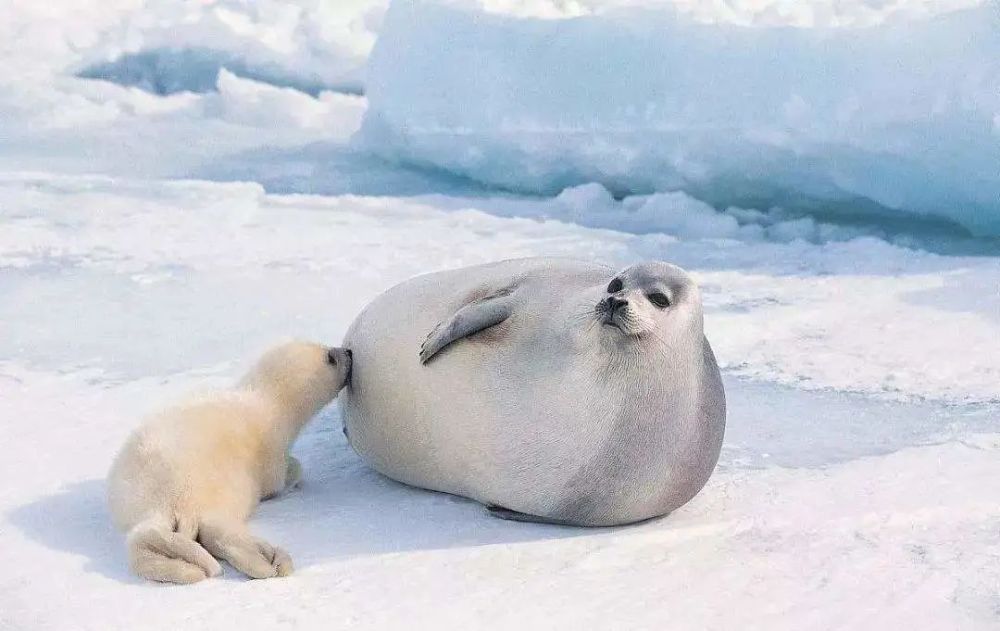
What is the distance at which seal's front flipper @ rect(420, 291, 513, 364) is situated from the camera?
3.08 metres

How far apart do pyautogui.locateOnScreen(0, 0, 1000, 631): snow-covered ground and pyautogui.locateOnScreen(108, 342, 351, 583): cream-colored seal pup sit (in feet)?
0.23

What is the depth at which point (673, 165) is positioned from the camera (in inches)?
267

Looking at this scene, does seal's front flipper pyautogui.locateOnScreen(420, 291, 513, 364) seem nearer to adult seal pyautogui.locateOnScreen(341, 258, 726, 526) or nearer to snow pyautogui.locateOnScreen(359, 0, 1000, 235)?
adult seal pyautogui.locateOnScreen(341, 258, 726, 526)

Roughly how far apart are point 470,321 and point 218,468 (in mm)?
717

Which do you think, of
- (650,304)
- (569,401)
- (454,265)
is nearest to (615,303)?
(650,304)

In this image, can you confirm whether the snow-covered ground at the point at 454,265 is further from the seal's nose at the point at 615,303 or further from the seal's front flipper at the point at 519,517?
the seal's nose at the point at 615,303

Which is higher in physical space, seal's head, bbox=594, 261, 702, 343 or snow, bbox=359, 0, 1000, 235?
snow, bbox=359, 0, 1000, 235

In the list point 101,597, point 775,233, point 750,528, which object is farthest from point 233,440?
point 775,233

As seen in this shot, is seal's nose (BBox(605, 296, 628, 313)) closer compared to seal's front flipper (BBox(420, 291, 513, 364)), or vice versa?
seal's nose (BBox(605, 296, 628, 313))

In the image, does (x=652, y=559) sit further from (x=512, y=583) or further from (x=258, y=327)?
(x=258, y=327)

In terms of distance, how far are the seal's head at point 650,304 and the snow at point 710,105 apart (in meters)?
3.32

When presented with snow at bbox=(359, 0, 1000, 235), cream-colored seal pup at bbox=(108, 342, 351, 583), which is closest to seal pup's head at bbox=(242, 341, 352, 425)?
cream-colored seal pup at bbox=(108, 342, 351, 583)

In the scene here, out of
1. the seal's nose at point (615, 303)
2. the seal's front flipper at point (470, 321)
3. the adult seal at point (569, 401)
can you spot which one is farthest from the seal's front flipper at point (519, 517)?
the seal's nose at point (615, 303)

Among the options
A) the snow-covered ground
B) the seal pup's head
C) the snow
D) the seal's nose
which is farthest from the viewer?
the snow
